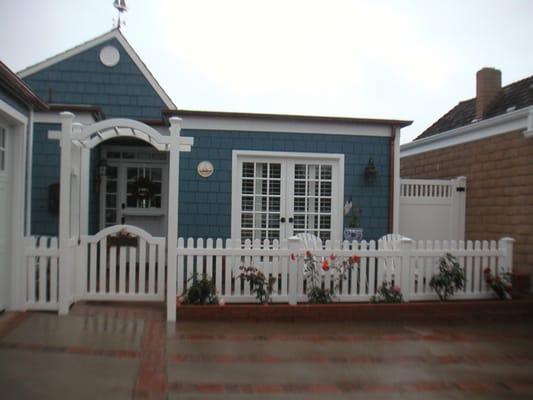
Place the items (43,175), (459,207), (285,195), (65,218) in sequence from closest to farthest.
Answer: (65,218)
(43,175)
(285,195)
(459,207)

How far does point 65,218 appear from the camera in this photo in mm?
5914

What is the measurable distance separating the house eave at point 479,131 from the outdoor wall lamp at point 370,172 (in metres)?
2.33

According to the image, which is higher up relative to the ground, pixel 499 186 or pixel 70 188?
pixel 499 186

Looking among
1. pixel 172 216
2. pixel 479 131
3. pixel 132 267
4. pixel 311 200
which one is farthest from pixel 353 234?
pixel 132 267

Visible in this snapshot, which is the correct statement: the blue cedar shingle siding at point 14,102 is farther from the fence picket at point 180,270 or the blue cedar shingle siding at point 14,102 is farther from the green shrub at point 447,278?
the green shrub at point 447,278

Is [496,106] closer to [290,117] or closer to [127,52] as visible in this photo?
[290,117]

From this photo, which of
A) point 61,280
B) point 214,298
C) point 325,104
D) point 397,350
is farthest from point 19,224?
point 325,104

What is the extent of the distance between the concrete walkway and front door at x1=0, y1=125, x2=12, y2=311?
41 cm

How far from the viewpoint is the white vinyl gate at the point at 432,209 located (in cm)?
936

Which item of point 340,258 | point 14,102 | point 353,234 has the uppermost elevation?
point 14,102

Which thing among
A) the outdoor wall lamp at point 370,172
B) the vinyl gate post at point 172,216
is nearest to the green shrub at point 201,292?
the vinyl gate post at point 172,216

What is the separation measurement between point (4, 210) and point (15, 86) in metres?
1.52

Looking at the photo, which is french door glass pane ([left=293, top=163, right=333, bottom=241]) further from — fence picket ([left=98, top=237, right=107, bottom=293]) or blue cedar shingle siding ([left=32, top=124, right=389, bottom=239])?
fence picket ([left=98, top=237, right=107, bottom=293])

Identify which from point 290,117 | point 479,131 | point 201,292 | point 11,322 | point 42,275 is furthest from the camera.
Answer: point 479,131
